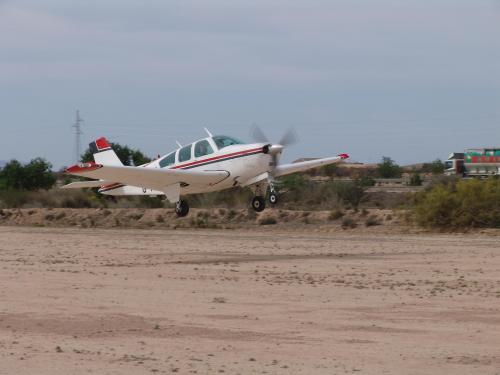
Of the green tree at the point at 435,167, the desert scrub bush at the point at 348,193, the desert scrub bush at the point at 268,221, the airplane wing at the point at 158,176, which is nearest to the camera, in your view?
the airplane wing at the point at 158,176

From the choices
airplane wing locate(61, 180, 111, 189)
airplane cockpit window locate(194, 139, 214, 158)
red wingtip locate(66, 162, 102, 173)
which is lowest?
airplane wing locate(61, 180, 111, 189)

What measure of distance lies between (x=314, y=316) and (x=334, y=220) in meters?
32.3

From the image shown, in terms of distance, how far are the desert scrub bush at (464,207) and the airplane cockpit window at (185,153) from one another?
12245 millimetres

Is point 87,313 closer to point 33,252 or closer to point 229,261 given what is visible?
point 229,261

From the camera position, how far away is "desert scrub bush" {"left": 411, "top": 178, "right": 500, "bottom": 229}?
4156cm

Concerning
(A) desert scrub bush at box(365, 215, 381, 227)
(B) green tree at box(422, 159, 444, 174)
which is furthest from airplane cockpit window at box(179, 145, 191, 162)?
(B) green tree at box(422, 159, 444, 174)

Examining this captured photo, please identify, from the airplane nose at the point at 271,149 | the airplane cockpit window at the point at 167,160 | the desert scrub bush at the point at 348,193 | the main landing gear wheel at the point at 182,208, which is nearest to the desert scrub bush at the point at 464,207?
the airplane nose at the point at 271,149

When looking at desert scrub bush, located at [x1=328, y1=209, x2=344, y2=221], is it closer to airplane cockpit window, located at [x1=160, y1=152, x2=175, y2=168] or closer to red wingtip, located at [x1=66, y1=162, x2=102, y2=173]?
airplane cockpit window, located at [x1=160, y1=152, x2=175, y2=168]

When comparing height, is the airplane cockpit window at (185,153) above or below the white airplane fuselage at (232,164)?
above

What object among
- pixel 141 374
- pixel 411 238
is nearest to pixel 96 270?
pixel 141 374

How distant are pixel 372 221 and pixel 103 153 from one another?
42.7 ft

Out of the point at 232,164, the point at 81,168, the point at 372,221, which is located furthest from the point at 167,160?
the point at 372,221

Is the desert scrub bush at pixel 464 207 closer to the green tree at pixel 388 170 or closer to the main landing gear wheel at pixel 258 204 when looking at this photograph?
the main landing gear wheel at pixel 258 204

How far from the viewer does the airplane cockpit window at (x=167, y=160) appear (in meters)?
35.3
